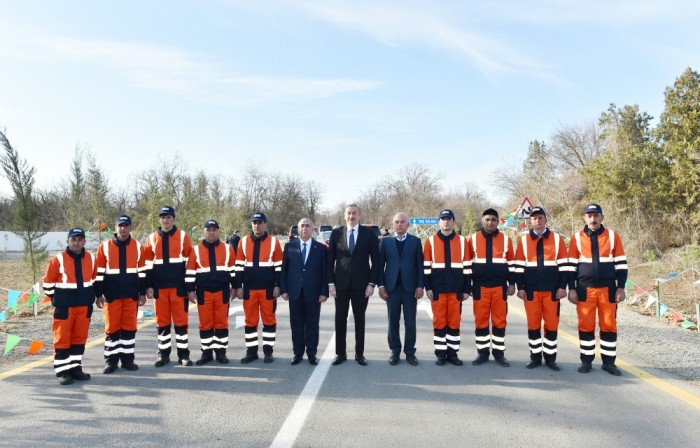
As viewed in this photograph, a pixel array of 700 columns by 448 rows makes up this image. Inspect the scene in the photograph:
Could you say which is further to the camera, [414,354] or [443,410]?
[414,354]

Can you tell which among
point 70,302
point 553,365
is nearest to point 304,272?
point 70,302

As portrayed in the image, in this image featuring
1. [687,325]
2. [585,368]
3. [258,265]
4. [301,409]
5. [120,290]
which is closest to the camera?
[301,409]

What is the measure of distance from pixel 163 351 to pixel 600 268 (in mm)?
5932

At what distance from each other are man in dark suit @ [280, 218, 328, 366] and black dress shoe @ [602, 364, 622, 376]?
3.76 m

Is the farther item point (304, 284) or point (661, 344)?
point (661, 344)

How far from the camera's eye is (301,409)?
16.1ft

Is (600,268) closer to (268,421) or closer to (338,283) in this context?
(338,283)

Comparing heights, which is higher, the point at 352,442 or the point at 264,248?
the point at 264,248

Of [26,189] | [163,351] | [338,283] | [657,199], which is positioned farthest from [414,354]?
[657,199]

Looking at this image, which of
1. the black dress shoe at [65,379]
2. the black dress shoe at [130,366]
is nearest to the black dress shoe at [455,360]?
the black dress shoe at [130,366]

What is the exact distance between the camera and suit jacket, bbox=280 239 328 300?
693cm

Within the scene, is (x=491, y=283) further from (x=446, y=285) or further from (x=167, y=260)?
(x=167, y=260)

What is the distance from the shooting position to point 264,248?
23.3 ft

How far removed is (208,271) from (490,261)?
3955mm
